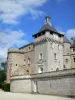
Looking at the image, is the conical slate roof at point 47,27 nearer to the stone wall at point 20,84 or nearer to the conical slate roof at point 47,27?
the conical slate roof at point 47,27

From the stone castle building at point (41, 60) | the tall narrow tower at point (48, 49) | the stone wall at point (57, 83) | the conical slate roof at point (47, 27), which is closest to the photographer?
the stone wall at point (57, 83)

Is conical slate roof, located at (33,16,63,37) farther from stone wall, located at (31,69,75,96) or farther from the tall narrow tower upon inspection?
stone wall, located at (31,69,75,96)

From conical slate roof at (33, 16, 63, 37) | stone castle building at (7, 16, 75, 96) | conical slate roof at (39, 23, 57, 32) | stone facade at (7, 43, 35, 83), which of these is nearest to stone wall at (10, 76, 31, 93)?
stone castle building at (7, 16, 75, 96)

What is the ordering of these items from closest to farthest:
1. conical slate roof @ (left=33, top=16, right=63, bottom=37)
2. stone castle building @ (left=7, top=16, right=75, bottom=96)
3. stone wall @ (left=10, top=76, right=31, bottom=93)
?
stone castle building @ (left=7, top=16, right=75, bottom=96) → stone wall @ (left=10, top=76, right=31, bottom=93) → conical slate roof @ (left=33, top=16, right=63, bottom=37)

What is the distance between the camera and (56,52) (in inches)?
1882

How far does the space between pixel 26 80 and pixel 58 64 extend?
338 inches

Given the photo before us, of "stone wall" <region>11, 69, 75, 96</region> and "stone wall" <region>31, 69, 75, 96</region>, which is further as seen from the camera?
"stone wall" <region>11, 69, 75, 96</region>

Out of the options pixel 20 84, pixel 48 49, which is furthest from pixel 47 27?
pixel 20 84

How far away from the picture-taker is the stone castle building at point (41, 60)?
39.3 meters

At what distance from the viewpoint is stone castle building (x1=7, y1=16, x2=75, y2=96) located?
129 ft

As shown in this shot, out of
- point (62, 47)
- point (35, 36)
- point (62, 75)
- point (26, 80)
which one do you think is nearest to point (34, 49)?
point (35, 36)

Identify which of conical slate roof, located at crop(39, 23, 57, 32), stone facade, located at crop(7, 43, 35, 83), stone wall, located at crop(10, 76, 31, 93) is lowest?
stone wall, located at crop(10, 76, 31, 93)

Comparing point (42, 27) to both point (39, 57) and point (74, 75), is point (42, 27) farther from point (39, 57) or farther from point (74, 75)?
point (74, 75)

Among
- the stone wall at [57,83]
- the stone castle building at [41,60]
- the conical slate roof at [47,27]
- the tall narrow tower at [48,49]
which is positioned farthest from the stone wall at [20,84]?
the conical slate roof at [47,27]
